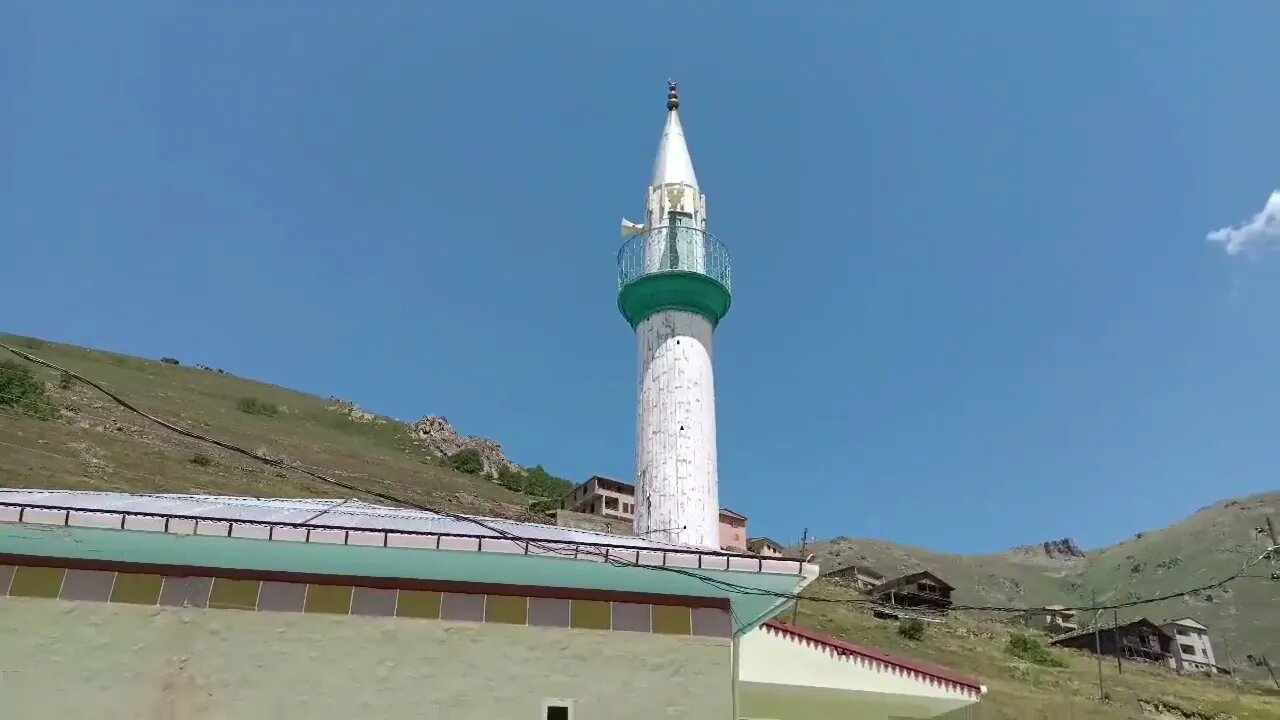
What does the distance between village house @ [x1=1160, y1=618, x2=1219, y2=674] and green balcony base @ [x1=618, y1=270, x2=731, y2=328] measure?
157 feet

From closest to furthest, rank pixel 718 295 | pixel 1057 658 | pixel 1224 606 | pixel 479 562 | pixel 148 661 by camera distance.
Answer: pixel 148 661 < pixel 479 562 < pixel 718 295 < pixel 1057 658 < pixel 1224 606

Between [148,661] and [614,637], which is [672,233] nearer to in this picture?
[614,637]

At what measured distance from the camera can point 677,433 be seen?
14367 mm

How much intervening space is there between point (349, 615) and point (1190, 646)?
2339 inches

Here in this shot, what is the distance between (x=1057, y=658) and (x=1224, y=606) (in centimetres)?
4592

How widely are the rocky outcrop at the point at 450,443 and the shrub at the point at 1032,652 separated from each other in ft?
175

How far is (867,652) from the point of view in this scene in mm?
14469

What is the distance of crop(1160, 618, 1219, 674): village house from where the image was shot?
2057 inches

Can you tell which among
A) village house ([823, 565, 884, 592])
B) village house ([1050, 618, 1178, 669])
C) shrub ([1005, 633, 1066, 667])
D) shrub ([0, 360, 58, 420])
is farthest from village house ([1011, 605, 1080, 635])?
shrub ([0, 360, 58, 420])

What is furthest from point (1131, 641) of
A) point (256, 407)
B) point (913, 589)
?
point (256, 407)

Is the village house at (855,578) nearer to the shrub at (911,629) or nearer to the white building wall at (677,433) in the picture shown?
the shrub at (911,629)

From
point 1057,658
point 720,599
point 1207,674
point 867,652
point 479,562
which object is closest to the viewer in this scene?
point 479,562

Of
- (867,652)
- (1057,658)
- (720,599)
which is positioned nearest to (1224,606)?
(1057,658)

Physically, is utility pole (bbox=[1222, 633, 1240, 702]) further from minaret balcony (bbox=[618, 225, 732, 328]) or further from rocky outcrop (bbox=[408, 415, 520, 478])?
rocky outcrop (bbox=[408, 415, 520, 478])
